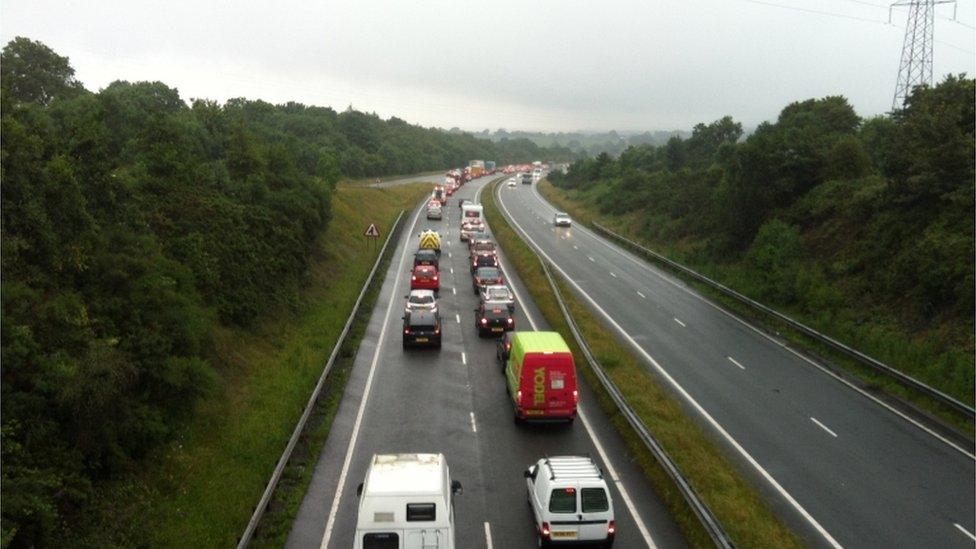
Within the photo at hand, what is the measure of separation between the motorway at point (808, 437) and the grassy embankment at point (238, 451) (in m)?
11.5

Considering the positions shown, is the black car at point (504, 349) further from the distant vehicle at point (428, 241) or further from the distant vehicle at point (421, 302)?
the distant vehicle at point (428, 241)

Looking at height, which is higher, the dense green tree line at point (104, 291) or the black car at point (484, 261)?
the dense green tree line at point (104, 291)

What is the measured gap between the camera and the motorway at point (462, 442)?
51.0ft

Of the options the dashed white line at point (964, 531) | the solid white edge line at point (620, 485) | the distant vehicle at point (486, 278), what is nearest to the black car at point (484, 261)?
the distant vehicle at point (486, 278)

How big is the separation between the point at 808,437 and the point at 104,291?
19.5m

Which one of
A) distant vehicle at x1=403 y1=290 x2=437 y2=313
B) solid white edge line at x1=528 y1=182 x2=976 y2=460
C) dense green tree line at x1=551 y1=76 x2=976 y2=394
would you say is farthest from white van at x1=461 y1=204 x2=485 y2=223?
distant vehicle at x1=403 y1=290 x2=437 y2=313

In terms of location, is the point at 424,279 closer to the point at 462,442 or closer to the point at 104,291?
the point at 462,442

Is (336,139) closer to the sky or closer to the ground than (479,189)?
closer to the sky

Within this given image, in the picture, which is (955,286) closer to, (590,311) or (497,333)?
(590,311)

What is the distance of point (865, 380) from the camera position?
26719 millimetres

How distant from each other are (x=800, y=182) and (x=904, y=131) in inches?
484

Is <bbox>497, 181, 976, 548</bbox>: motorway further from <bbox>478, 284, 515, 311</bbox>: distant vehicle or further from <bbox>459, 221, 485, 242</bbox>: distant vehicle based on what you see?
<bbox>459, 221, 485, 242</bbox>: distant vehicle

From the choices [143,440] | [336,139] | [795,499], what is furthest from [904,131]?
[336,139]

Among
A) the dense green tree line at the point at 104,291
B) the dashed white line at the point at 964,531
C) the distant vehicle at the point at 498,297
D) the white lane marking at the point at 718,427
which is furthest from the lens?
the distant vehicle at the point at 498,297
